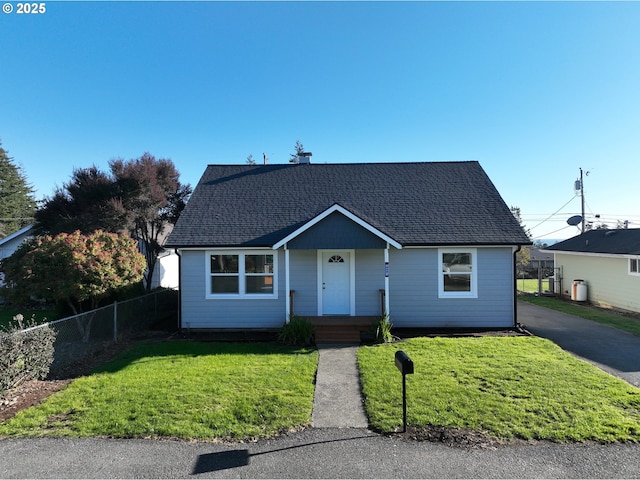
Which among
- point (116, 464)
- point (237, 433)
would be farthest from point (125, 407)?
point (237, 433)

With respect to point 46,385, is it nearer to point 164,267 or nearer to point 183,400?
point 183,400

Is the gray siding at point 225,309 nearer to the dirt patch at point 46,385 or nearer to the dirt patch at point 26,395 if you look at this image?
the dirt patch at point 46,385

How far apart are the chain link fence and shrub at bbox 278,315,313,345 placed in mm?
4859

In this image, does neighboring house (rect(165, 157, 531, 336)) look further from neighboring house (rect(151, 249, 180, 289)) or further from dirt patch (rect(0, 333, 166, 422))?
neighboring house (rect(151, 249, 180, 289))

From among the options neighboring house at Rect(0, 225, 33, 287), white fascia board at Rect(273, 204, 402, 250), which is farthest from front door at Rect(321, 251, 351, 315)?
neighboring house at Rect(0, 225, 33, 287)

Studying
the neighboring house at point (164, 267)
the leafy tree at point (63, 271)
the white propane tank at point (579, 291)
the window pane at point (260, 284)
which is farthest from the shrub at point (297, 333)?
the white propane tank at point (579, 291)

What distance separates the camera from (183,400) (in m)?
6.16

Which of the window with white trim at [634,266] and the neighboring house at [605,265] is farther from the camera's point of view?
the neighboring house at [605,265]

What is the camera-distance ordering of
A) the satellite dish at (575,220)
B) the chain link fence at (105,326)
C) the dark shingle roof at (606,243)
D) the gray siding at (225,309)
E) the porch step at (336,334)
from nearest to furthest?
the chain link fence at (105,326)
the porch step at (336,334)
the gray siding at (225,309)
the dark shingle roof at (606,243)
the satellite dish at (575,220)

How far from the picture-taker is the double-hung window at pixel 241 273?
1178 cm

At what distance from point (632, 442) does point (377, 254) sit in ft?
25.0

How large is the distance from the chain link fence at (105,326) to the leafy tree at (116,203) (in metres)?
3.66

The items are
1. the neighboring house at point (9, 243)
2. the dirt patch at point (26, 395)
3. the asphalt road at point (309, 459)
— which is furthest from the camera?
the neighboring house at point (9, 243)

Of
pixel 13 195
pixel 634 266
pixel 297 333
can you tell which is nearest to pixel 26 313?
pixel 297 333
